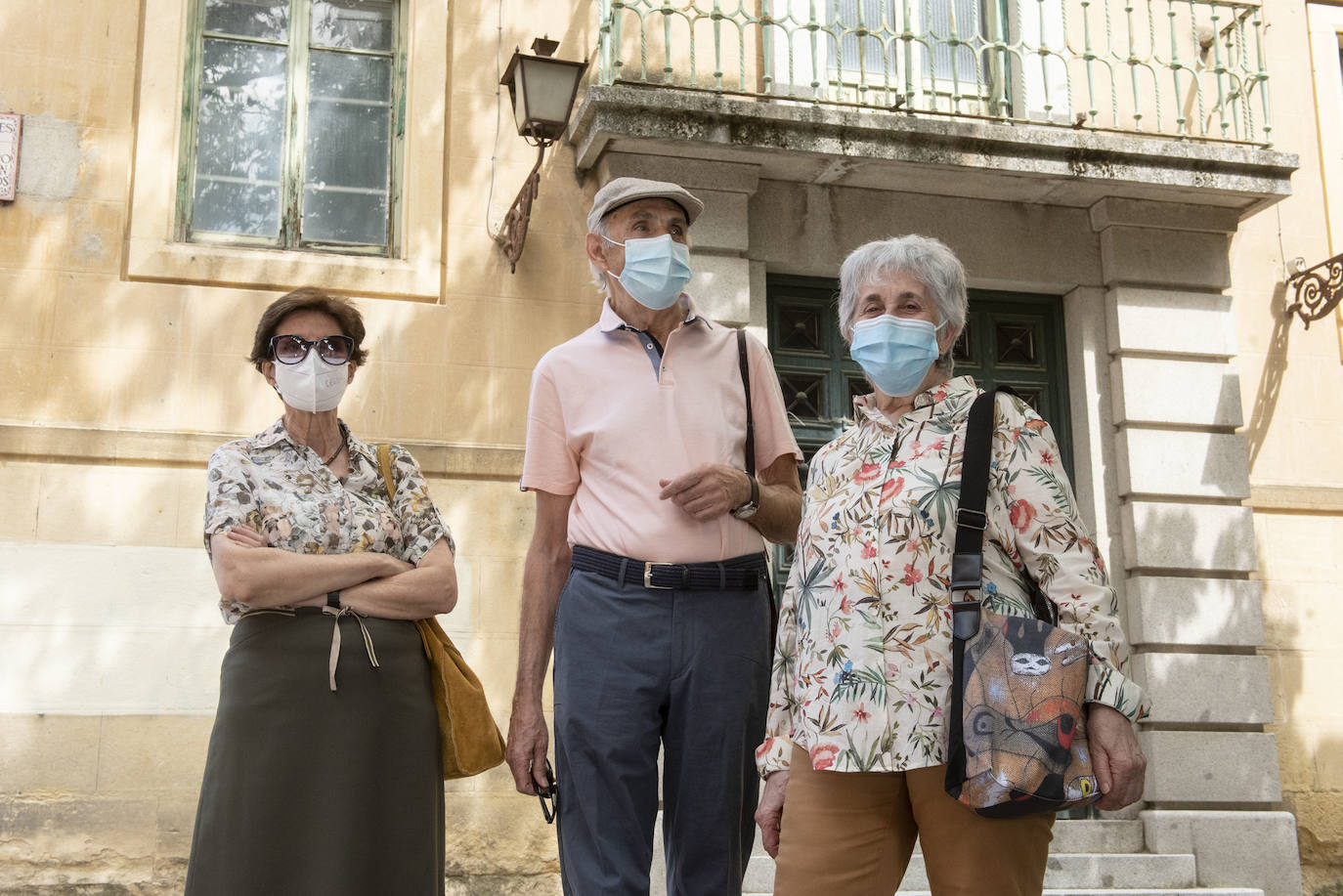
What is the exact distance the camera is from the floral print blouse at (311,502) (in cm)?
354

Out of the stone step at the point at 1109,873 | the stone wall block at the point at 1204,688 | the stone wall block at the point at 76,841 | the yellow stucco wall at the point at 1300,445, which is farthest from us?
the yellow stucco wall at the point at 1300,445

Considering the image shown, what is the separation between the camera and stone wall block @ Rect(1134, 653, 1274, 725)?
769 centimetres

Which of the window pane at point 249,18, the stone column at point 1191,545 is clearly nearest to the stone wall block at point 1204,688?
the stone column at point 1191,545

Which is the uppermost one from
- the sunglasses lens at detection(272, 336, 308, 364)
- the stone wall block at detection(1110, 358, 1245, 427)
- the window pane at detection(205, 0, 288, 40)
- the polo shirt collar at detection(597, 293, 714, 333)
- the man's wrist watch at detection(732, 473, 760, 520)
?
the window pane at detection(205, 0, 288, 40)

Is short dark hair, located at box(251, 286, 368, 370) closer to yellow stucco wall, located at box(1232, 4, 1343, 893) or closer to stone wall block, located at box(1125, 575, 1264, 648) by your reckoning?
stone wall block, located at box(1125, 575, 1264, 648)

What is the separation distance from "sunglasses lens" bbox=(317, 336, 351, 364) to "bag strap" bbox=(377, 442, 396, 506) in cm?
29

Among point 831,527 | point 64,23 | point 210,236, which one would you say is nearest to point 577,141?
point 210,236

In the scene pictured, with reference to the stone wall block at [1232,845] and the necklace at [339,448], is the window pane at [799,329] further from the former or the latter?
the necklace at [339,448]

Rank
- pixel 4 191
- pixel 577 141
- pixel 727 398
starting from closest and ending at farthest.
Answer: pixel 727 398
pixel 4 191
pixel 577 141

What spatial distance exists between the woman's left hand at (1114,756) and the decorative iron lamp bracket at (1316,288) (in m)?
6.64

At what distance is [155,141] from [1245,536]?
6.79 meters

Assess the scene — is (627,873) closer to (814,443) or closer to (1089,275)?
(814,443)

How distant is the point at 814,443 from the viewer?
8016 millimetres

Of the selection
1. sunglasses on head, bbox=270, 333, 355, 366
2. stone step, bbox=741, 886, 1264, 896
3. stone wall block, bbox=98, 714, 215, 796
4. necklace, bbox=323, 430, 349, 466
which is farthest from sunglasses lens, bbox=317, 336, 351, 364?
stone step, bbox=741, 886, 1264, 896
